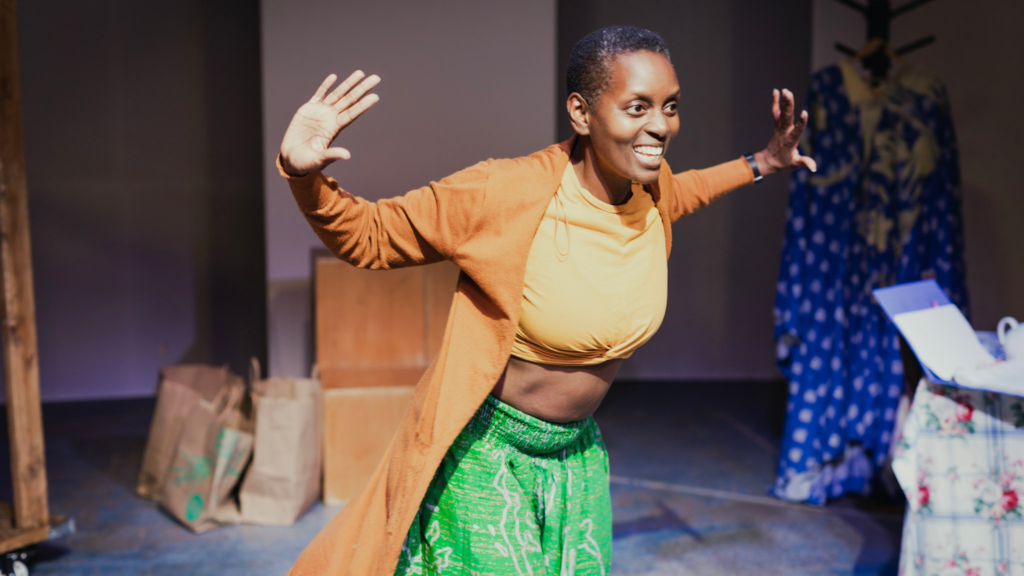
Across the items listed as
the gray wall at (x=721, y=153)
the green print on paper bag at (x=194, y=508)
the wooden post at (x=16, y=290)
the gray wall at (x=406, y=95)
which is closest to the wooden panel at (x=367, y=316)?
the gray wall at (x=406, y=95)

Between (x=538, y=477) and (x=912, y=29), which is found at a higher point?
(x=912, y=29)

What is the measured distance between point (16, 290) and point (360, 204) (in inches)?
64.5

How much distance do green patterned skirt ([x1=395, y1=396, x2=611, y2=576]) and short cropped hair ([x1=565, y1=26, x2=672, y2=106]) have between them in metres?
0.58

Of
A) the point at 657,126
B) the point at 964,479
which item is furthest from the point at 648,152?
the point at 964,479

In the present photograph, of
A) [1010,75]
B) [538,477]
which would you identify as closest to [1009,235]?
[1010,75]

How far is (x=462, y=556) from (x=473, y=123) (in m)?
2.79

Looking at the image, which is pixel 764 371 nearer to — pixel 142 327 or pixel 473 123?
pixel 473 123

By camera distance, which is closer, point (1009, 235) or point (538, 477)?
point (538, 477)

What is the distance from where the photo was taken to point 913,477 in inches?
75.0

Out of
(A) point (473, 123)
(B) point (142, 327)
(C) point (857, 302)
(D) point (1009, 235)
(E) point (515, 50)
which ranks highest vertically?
(E) point (515, 50)

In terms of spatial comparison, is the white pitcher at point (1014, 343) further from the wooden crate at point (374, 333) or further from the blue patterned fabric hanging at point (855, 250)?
the wooden crate at point (374, 333)

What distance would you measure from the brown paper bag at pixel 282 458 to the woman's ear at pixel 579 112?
1.94 meters

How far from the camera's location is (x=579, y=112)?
54.0 inches

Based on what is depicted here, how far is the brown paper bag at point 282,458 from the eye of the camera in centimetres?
292
